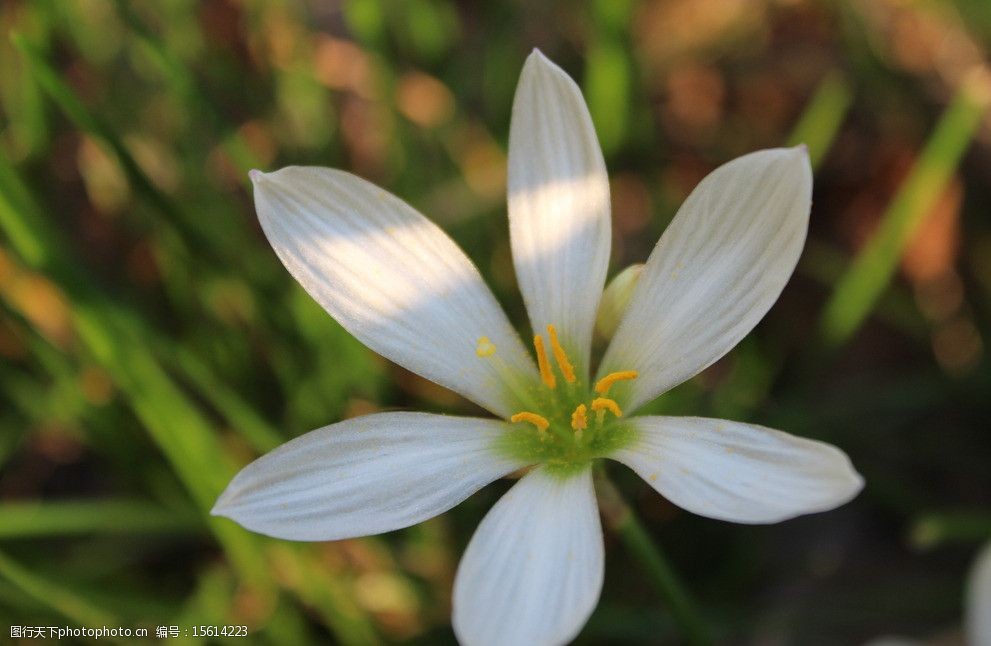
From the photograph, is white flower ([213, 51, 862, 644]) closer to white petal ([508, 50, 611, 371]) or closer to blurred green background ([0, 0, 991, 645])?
white petal ([508, 50, 611, 371])

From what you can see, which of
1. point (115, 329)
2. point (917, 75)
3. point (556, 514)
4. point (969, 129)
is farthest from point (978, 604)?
point (917, 75)

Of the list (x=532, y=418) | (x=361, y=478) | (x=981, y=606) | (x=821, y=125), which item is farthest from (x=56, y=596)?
(x=821, y=125)

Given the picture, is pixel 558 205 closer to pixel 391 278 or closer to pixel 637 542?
pixel 391 278

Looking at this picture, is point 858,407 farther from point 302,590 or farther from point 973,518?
point 302,590

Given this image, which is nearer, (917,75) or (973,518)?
(973,518)

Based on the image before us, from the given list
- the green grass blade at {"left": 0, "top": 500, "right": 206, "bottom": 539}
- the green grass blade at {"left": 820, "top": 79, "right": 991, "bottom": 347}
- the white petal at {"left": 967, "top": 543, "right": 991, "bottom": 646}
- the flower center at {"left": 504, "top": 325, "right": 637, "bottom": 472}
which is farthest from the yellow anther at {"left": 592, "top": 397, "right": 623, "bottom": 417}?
the green grass blade at {"left": 0, "top": 500, "right": 206, "bottom": 539}
